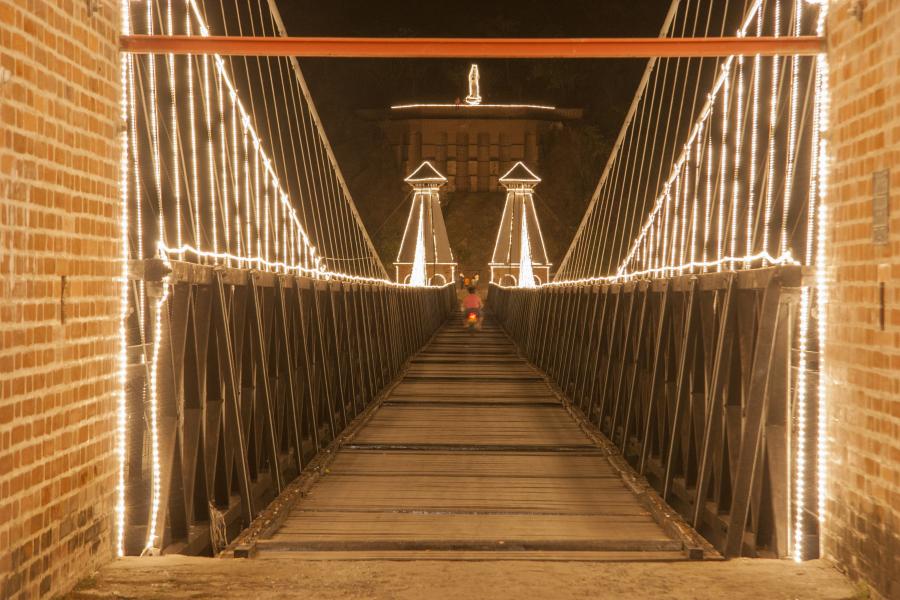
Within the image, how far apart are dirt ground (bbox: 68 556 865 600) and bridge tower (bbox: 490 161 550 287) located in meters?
40.2

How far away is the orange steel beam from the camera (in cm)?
378

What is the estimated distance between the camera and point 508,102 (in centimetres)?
5841

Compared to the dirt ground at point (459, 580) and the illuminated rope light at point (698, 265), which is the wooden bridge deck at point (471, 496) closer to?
the dirt ground at point (459, 580)

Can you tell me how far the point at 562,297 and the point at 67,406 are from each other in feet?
28.7

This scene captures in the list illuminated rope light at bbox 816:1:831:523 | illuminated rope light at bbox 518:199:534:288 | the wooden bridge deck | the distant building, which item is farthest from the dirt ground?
the distant building

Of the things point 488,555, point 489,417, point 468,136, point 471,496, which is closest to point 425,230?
point 468,136

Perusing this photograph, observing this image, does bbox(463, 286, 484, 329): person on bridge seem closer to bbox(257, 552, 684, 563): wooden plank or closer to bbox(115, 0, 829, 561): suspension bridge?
bbox(115, 0, 829, 561): suspension bridge

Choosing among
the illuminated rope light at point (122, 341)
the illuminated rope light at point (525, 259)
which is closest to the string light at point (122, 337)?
the illuminated rope light at point (122, 341)

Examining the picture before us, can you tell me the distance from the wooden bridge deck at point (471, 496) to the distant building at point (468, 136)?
4771 centimetres

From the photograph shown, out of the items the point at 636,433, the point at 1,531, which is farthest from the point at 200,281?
the point at 636,433

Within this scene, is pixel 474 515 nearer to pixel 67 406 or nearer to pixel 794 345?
pixel 794 345

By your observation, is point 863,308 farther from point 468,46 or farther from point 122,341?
point 122,341

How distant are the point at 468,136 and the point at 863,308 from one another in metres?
55.2

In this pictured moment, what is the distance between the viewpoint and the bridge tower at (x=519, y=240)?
4462 centimetres
